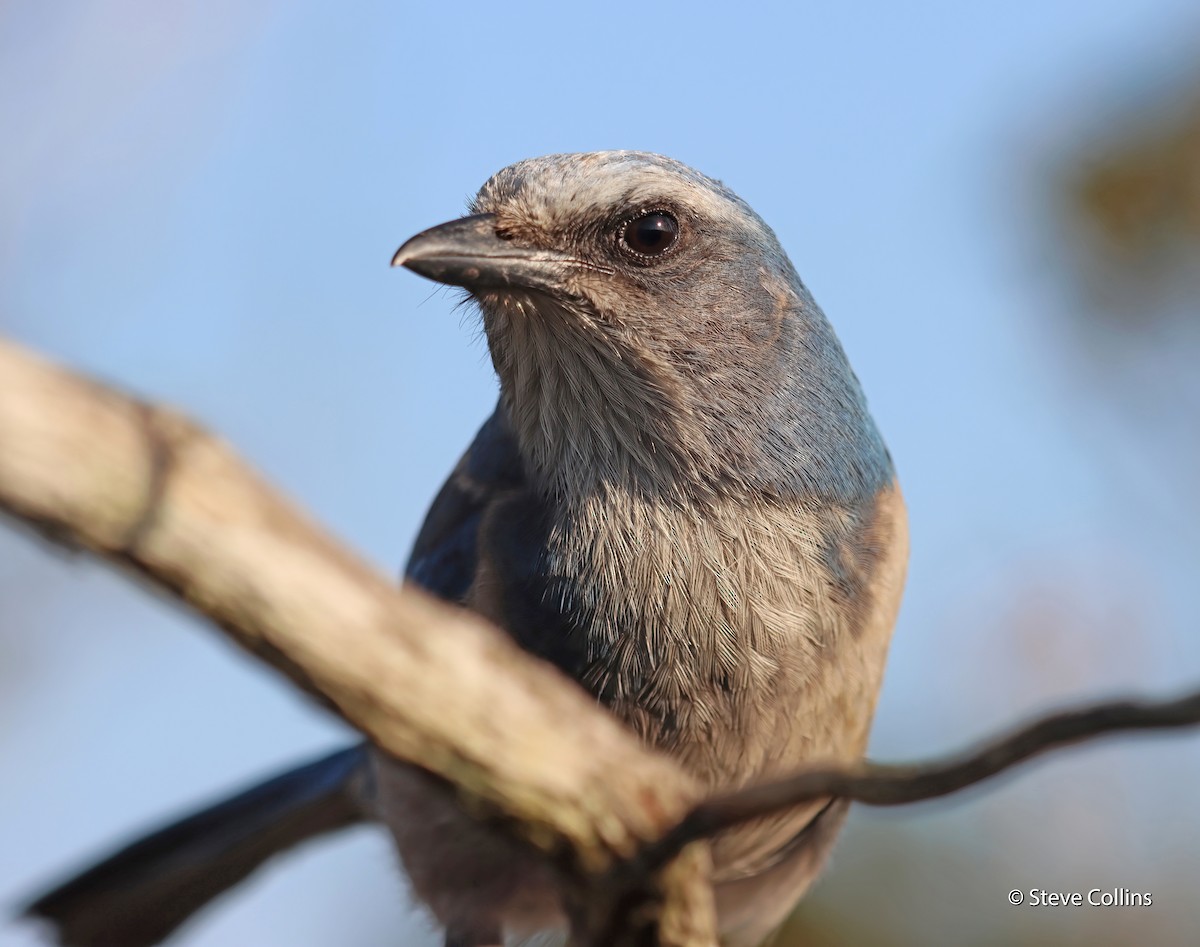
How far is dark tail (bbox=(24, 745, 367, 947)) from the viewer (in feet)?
18.5

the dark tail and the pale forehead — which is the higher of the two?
the pale forehead

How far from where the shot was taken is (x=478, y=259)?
14.1 ft

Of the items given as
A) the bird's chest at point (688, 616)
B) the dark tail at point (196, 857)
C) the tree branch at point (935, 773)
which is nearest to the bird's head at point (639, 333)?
the bird's chest at point (688, 616)

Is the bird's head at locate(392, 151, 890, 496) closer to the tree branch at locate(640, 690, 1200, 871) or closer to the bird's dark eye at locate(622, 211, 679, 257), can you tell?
the bird's dark eye at locate(622, 211, 679, 257)

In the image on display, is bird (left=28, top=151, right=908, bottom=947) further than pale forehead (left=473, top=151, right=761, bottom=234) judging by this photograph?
No

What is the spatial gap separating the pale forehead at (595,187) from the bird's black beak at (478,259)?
125mm

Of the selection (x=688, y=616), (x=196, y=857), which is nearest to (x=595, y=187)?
(x=688, y=616)

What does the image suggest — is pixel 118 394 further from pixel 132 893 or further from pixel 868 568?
pixel 132 893

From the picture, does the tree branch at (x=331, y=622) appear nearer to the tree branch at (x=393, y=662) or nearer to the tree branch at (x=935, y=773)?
the tree branch at (x=393, y=662)

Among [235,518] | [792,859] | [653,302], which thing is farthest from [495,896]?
[235,518]

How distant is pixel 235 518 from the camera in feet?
7.39

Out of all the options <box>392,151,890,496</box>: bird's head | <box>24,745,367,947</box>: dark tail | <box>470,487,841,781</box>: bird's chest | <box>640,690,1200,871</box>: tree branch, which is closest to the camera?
<box>640,690,1200,871</box>: tree branch

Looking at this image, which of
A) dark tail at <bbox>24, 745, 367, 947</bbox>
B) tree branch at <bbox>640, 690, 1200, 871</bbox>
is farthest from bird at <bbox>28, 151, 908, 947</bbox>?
tree branch at <bbox>640, 690, 1200, 871</bbox>

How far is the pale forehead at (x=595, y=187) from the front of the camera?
175 inches
